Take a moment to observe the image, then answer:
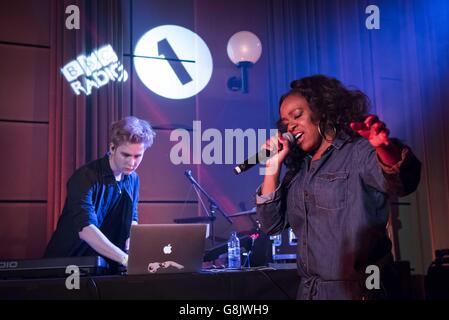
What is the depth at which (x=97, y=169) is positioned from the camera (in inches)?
110

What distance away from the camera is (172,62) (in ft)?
12.9

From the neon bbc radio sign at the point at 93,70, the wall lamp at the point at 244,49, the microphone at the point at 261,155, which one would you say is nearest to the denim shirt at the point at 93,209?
the neon bbc radio sign at the point at 93,70

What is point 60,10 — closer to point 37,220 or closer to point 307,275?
point 37,220

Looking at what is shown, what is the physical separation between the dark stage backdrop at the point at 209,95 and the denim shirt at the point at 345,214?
90.2 inches

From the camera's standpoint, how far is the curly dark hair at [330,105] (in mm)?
1498

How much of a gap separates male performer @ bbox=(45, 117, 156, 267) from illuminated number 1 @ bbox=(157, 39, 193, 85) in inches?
43.0

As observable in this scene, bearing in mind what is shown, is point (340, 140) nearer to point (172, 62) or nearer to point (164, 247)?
point (164, 247)

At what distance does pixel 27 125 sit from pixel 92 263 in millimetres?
1809

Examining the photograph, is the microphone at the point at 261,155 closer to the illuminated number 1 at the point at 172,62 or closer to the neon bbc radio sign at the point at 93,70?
the neon bbc radio sign at the point at 93,70

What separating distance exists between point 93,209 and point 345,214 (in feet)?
5.57

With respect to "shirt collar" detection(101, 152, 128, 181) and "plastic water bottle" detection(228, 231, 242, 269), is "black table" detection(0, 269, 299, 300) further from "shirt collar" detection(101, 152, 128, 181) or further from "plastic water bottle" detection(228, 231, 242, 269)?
"shirt collar" detection(101, 152, 128, 181)

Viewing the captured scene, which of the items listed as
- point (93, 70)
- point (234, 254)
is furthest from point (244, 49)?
point (234, 254)

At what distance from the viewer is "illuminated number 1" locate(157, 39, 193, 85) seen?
12.8 ft
